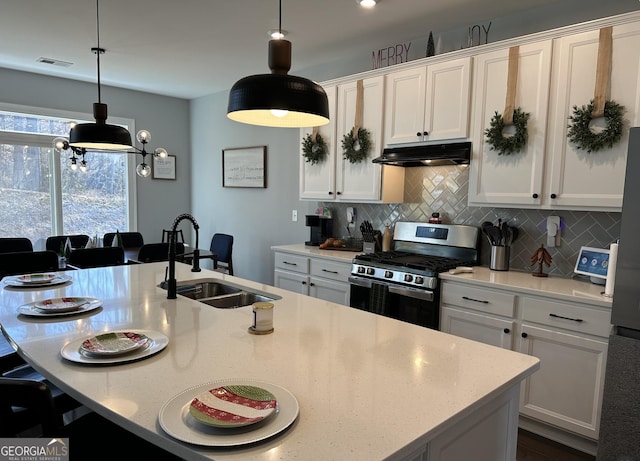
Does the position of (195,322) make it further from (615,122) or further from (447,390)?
(615,122)

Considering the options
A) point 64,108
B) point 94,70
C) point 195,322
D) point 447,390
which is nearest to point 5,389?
point 195,322

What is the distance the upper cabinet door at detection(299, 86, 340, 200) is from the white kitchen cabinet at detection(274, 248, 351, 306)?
1.98ft

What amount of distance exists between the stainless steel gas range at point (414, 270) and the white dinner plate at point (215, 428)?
1876 millimetres

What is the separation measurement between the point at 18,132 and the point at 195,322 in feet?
14.0

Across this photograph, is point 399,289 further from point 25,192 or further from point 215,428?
point 25,192

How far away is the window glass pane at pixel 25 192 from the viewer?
4.64 metres

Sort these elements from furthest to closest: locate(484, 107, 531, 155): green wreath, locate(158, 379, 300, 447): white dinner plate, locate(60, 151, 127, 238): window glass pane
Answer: locate(60, 151, 127, 238): window glass pane, locate(484, 107, 531, 155): green wreath, locate(158, 379, 300, 447): white dinner plate

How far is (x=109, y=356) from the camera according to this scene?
1344 mm

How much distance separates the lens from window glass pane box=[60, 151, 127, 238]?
201 inches

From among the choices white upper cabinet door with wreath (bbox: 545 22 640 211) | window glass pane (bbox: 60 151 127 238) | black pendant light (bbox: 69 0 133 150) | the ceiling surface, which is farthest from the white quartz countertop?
window glass pane (bbox: 60 151 127 238)

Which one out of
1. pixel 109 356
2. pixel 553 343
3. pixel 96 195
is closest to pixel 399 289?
pixel 553 343

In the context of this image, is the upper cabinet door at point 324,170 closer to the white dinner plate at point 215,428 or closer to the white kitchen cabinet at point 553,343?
the white kitchen cabinet at point 553,343

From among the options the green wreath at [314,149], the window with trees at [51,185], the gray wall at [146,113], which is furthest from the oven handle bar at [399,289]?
the gray wall at [146,113]

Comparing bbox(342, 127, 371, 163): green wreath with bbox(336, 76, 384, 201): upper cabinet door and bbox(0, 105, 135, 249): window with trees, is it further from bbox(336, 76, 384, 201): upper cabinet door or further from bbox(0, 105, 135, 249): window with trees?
bbox(0, 105, 135, 249): window with trees
